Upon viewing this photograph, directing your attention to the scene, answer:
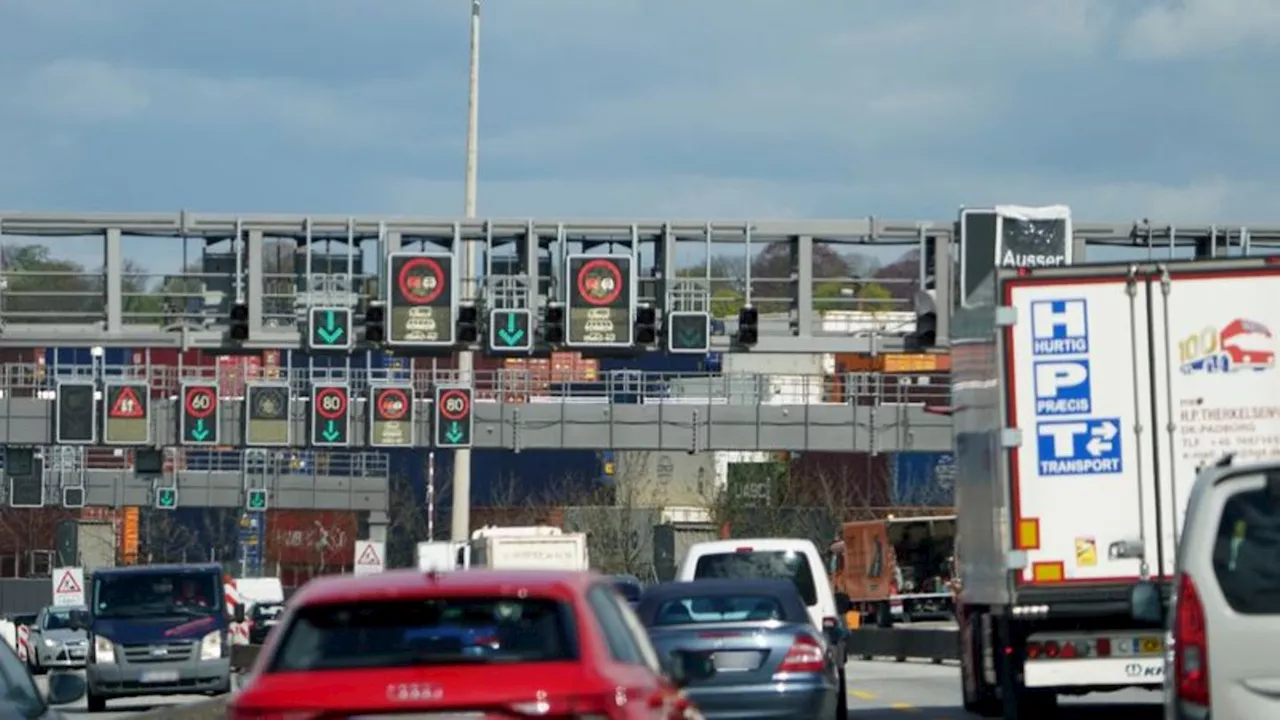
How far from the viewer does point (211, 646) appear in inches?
1318

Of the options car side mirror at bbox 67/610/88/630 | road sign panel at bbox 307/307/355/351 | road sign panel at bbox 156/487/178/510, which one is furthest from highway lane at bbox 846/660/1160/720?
road sign panel at bbox 156/487/178/510

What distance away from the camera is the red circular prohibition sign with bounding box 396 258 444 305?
133ft

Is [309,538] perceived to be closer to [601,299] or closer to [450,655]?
[601,299]

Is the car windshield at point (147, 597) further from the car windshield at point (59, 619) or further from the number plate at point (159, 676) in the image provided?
the car windshield at point (59, 619)

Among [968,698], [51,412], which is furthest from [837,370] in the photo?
[968,698]

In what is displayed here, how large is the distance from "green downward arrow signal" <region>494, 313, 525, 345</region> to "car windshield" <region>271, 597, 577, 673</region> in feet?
103

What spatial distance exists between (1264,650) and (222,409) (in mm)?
49379

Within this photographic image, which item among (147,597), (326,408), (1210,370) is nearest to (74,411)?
(326,408)

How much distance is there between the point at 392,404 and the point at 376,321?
39.4ft

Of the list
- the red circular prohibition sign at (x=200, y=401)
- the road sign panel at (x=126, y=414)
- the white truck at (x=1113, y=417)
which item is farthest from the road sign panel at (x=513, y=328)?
the white truck at (x=1113, y=417)

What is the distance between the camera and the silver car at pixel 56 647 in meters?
53.8

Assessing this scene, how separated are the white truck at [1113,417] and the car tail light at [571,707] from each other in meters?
9.30

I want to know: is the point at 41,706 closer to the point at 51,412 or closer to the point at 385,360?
the point at 51,412

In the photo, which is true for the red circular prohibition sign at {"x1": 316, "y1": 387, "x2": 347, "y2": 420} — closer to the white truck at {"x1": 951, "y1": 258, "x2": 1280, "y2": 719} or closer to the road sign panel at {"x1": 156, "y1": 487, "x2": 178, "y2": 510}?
the road sign panel at {"x1": 156, "y1": 487, "x2": 178, "y2": 510}
